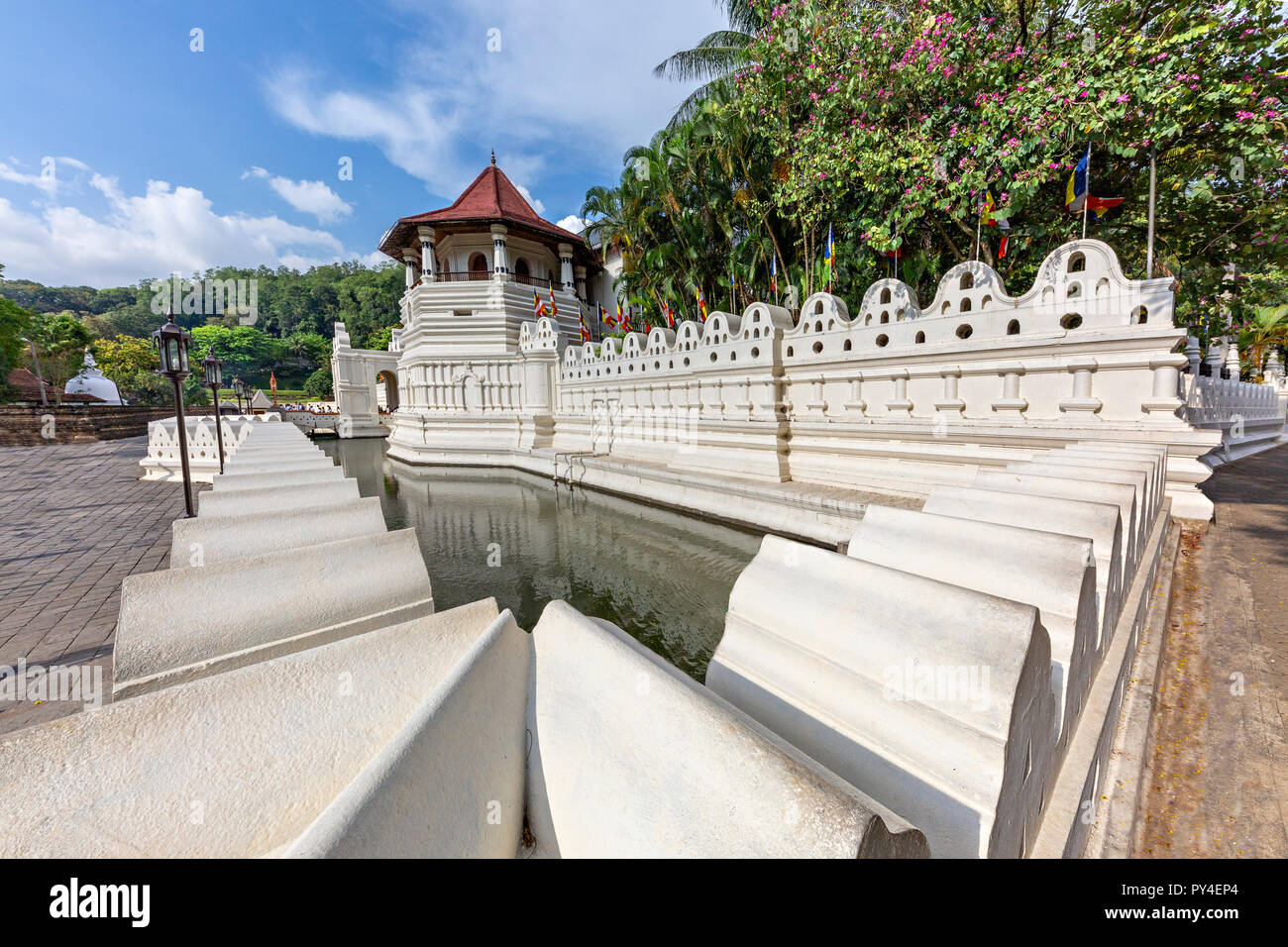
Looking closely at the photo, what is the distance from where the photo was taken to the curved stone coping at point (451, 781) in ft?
2.64

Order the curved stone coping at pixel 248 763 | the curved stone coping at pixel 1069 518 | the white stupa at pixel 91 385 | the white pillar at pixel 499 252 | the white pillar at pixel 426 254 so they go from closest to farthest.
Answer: the curved stone coping at pixel 248 763
the curved stone coping at pixel 1069 518
the white pillar at pixel 499 252
the white pillar at pixel 426 254
the white stupa at pixel 91 385

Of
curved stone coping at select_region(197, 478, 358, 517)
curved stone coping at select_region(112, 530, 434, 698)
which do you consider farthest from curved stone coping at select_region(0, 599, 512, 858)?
curved stone coping at select_region(197, 478, 358, 517)

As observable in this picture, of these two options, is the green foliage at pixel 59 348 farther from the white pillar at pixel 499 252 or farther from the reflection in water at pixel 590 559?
the reflection in water at pixel 590 559

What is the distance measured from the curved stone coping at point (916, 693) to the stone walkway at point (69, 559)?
365 cm

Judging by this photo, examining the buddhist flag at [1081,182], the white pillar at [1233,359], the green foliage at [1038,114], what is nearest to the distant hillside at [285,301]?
the green foliage at [1038,114]

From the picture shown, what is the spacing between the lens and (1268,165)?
6.02 metres

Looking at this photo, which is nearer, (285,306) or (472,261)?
(472,261)

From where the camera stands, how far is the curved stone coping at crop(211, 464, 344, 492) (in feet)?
10.6

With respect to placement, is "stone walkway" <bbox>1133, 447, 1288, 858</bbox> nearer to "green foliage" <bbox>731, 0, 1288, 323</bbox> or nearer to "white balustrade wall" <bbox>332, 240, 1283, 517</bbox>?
"white balustrade wall" <bbox>332, 240, 1283, 517</bbox>

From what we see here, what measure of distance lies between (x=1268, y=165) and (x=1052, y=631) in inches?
351

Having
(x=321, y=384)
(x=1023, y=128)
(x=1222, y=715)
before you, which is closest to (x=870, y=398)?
(x=1023, y=128)
